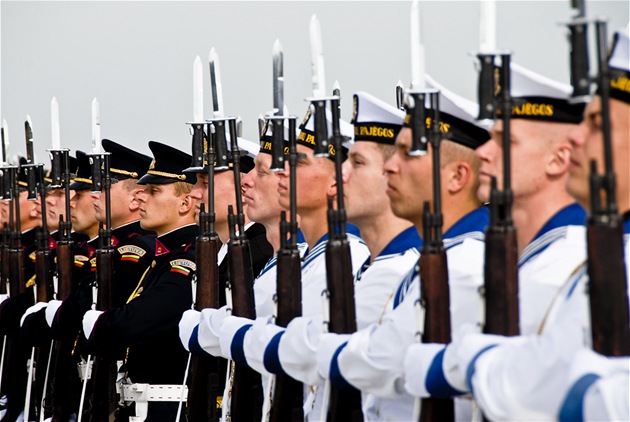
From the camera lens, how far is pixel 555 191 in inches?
142

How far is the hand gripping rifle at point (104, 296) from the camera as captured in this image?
6.48m

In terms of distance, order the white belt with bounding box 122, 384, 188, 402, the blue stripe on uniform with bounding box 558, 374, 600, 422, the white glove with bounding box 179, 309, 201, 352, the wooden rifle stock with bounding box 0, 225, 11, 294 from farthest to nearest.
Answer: the wooden rifle stock with bounding box 0, 225, 11, 294 < the white belt with bounding box 122, 384, 188, 402 < the white glove with bounding box 179, 309, 201, 352 < the blue stripe on uniform with bounding box 558, 374, 600, 422

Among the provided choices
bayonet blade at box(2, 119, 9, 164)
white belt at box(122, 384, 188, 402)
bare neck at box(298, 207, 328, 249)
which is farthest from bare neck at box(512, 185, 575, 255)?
bayonet blade at box(2, 119, 9, 164)

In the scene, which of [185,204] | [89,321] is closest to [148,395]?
[89,321]

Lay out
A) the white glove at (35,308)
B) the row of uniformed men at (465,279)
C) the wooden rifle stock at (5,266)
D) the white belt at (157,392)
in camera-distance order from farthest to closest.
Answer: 1. the wooden rifle stock at (5,266)
2. the white glove at (35,308)
3. the white belt at (157,392)
4. the row of uniformed men at (465,279)

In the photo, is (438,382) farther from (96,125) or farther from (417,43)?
(96,125)

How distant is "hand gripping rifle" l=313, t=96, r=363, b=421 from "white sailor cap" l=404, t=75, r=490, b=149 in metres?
0.37

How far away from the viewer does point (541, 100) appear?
3.66 meters

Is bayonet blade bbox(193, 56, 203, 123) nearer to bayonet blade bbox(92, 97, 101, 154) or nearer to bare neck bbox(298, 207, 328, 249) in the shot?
bare neck bbox(298, 207, 328, 249)

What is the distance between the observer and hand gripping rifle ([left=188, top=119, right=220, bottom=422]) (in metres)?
5.63

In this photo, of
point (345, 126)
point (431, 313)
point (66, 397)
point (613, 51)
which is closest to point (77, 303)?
point (66, 397)

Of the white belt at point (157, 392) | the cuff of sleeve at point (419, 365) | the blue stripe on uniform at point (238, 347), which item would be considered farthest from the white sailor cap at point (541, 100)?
the white belt at point (157, 392)

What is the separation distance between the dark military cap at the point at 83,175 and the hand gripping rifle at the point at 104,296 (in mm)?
1367

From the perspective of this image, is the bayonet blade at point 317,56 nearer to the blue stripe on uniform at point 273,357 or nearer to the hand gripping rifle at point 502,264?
the blue stripe on uniform at point 273,357
